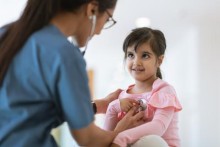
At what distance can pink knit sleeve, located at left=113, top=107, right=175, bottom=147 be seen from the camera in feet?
3.01

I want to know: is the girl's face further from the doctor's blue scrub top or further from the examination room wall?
the examination room wall

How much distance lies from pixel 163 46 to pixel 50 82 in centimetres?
60

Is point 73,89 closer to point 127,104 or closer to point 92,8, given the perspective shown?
point 92,8

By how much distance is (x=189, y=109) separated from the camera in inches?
104

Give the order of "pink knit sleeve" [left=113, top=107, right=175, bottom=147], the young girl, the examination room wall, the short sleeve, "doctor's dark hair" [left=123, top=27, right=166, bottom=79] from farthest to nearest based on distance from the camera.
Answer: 1. the examination room wall
2. "doctor's dark hair" [left=123, top=27, right=166, bottom=79]
3. the young girl
4. "pink knit sleeve" [left=113, top=107, right=175, bottom=147]
5. the short sleeve

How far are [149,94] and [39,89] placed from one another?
512 mm

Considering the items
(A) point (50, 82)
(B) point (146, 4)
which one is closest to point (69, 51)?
(A) point (50, 82)

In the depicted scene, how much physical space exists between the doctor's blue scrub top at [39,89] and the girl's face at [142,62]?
1.44 ft

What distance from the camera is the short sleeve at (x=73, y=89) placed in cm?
67

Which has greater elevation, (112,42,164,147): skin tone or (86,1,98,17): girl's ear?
A: (86,1,98,17): girl's ear

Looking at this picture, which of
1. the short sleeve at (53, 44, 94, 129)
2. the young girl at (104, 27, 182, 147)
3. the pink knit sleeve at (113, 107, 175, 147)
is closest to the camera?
the short sleeve at (53, 44, 94, 129)

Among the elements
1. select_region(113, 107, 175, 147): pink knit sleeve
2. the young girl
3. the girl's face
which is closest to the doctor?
select_region(113, 107, 175, 147): pink knit sleeve

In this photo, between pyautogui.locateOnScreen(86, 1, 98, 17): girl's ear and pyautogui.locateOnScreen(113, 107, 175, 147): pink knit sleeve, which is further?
pyautogui.locateOnScreen(113, 107, 175, 147): pink knit sleeve

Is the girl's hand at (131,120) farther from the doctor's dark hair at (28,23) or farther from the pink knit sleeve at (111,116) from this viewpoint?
the doctor's dark hair at (28,23)
